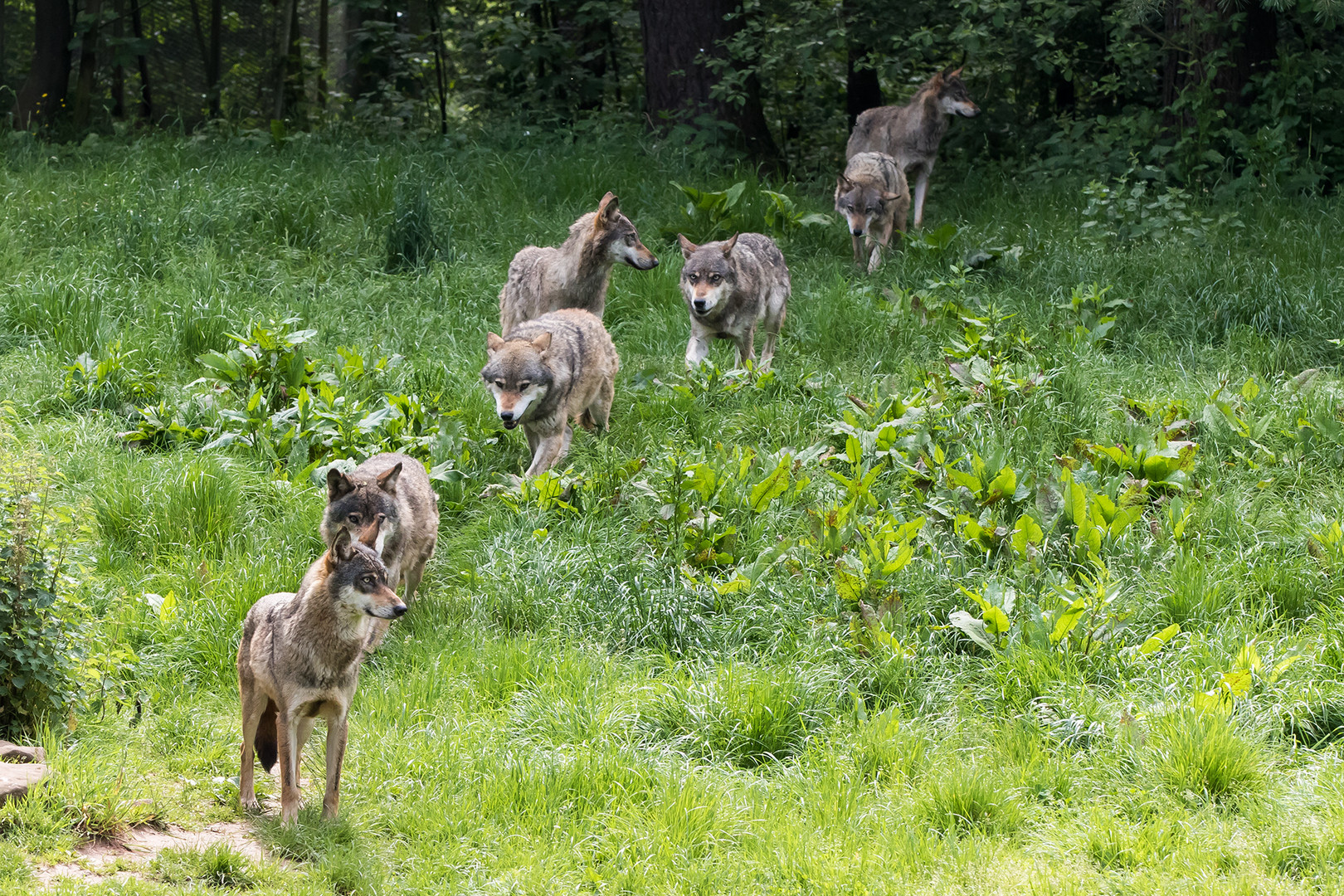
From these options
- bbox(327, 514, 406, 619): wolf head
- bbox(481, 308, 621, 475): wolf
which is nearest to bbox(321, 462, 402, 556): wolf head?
bbox(327, 514, 406, 619): wolf head

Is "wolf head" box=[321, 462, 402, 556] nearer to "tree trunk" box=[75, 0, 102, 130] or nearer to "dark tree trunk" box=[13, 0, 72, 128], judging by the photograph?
"tree trunk" box=[75, 0, 102, 130]

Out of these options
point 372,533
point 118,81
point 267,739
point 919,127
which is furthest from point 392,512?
point 118,81

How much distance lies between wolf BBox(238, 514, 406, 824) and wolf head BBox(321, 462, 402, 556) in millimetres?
1053

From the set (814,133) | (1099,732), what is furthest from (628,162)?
(1099,732)

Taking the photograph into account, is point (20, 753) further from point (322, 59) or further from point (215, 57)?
point (322, 59)

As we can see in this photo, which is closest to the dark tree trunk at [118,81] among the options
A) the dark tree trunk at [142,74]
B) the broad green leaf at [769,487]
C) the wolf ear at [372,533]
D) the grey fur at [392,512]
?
the dark tree trunk at [142,74]

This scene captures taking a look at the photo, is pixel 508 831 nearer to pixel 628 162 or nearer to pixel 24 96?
pixel 628 162

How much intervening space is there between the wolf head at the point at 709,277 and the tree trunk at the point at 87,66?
9.79 metres

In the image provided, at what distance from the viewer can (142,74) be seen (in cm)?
1825

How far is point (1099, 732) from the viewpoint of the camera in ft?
15.3

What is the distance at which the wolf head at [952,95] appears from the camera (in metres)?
14.1

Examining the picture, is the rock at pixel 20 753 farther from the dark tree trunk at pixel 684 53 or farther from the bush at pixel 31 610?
the dark tree trunk at pixel 684 53

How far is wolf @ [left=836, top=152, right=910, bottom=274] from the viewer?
11547mm

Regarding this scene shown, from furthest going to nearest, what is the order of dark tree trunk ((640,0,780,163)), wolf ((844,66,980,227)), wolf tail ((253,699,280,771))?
dark tree trunk ((640,0,780,163))
wolf ((844,66,980,227))
wolf tail ((253,699,280,771))
